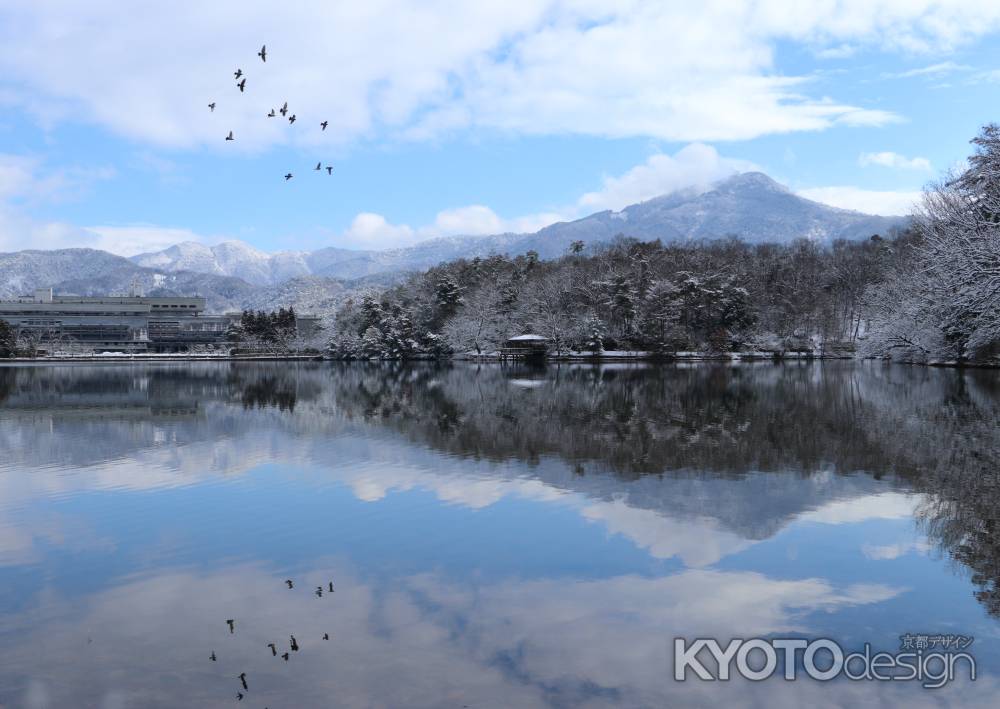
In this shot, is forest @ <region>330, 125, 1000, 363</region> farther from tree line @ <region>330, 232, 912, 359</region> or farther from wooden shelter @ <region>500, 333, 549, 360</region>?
wooden shelter @ <region>500, 333, 549, 360</region>

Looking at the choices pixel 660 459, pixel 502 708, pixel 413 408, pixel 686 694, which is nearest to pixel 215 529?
pixel 502 708

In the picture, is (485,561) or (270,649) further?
(485,561)

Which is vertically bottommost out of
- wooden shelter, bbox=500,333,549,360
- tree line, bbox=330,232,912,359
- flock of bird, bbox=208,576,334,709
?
flock of bird, bbox=208,576,334,709

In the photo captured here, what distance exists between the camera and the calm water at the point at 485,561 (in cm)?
585

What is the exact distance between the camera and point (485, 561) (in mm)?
8680

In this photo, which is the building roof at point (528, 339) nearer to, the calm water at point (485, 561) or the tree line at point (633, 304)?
the tree line at point (633, 304)

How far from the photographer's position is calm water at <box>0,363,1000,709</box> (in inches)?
230

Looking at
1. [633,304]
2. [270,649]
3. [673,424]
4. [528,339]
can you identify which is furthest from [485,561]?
[633,304]

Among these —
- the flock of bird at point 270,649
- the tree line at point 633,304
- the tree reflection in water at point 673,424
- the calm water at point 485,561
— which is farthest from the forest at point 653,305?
the flock of bird at point 270,649

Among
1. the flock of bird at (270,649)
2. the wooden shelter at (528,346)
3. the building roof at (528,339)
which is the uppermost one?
the building roof at (528,339)

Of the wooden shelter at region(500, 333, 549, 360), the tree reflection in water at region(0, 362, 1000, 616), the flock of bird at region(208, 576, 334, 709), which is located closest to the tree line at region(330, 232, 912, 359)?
the wooden shelter at region(500, 333, 549, 360)

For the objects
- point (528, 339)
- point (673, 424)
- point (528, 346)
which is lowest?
point (673, 424)

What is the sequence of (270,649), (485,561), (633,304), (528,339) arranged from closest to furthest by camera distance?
(270,649)
(485,561)
(528,339)
(633,304)

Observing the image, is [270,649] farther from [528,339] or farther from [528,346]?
[528,346]
